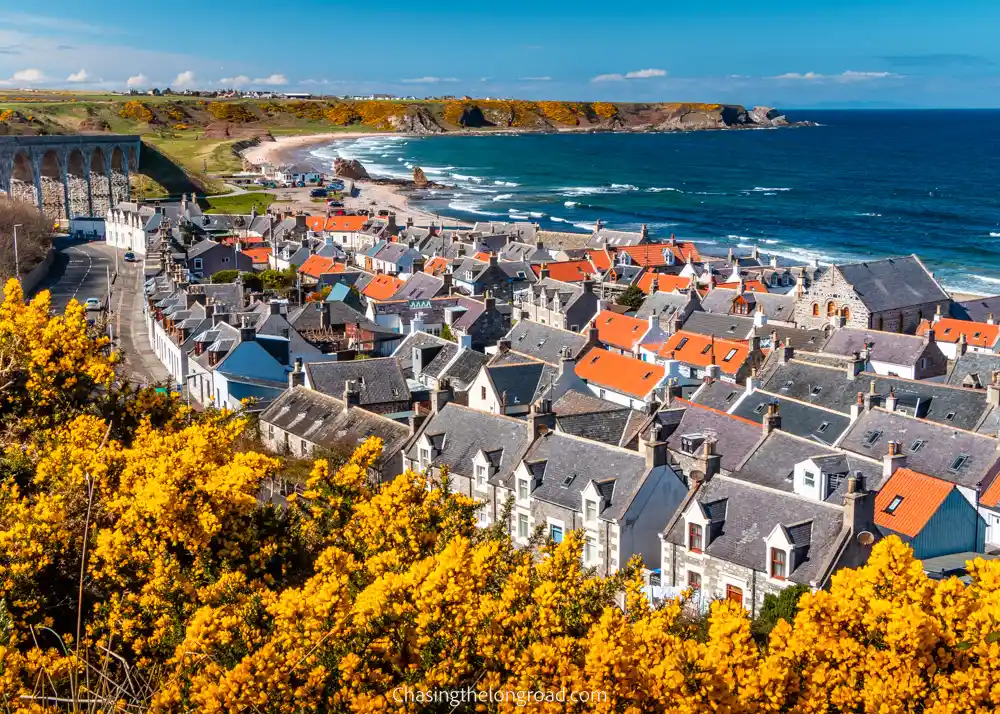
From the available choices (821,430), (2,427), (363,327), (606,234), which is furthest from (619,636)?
(606,234)

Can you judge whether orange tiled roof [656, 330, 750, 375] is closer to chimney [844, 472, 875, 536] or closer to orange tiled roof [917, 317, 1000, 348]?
orange tiled roof [917, 317, 1000, 348]

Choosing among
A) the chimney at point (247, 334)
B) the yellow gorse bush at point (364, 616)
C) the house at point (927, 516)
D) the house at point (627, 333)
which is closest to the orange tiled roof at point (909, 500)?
the house at point (927, 516)

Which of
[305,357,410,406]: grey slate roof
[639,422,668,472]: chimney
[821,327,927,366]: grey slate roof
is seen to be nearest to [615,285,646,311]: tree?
[821,327,927,366]: grey slate roof

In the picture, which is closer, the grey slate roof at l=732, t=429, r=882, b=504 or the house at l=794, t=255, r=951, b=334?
the grey slate roof at l=732, t=429, r=882, b=504

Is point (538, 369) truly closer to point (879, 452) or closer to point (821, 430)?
point (821, 430)

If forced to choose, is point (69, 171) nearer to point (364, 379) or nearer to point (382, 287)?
point (382, 287)

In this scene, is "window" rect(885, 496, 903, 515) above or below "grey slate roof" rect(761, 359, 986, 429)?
below
